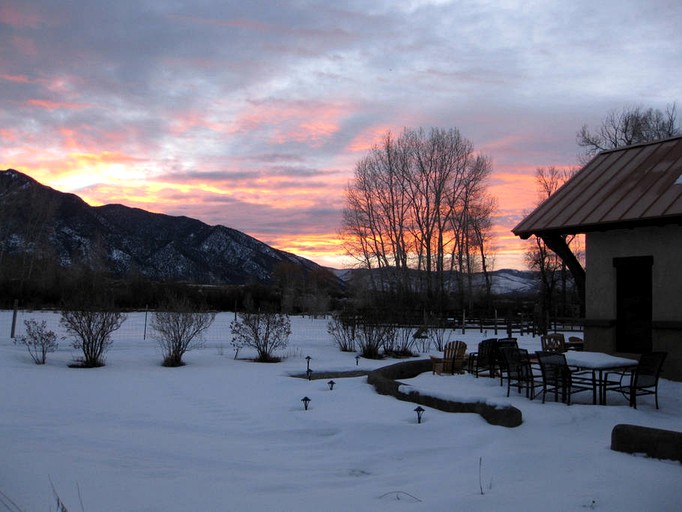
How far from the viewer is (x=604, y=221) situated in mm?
11188

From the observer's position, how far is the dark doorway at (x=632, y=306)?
11.7m

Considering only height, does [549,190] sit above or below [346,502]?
above

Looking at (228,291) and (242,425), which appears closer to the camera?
(242,425)

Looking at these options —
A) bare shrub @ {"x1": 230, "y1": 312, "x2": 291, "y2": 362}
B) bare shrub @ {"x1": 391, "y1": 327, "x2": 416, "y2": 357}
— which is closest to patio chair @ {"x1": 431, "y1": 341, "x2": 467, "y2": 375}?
bare shrub @ {"x1": 391, "y1": 327, "x2": 416, "y2": 357}

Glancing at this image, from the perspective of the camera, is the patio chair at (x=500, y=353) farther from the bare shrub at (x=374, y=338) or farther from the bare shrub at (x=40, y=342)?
the bare shrub at (x=40, y=342)

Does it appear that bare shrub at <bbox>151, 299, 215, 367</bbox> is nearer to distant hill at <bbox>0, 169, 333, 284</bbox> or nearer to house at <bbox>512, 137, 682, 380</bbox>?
house at <bbox>512, 137, 682, 380</bbox>

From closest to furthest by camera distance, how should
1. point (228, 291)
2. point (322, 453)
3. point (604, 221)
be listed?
point (322, 453), point (604, 221), point (228, 291)

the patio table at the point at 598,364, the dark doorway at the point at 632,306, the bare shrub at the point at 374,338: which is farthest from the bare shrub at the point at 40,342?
the dark doorway at the point at 632,306

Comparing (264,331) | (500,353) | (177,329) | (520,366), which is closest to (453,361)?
(500,353)

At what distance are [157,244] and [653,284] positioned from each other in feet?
439

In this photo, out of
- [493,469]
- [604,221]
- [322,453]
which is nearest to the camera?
[493,469]

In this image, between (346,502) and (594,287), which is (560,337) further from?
(346,502)

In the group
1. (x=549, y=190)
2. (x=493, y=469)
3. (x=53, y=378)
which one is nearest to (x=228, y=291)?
(x=549, y=190)

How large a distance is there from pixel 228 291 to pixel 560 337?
131 ft
